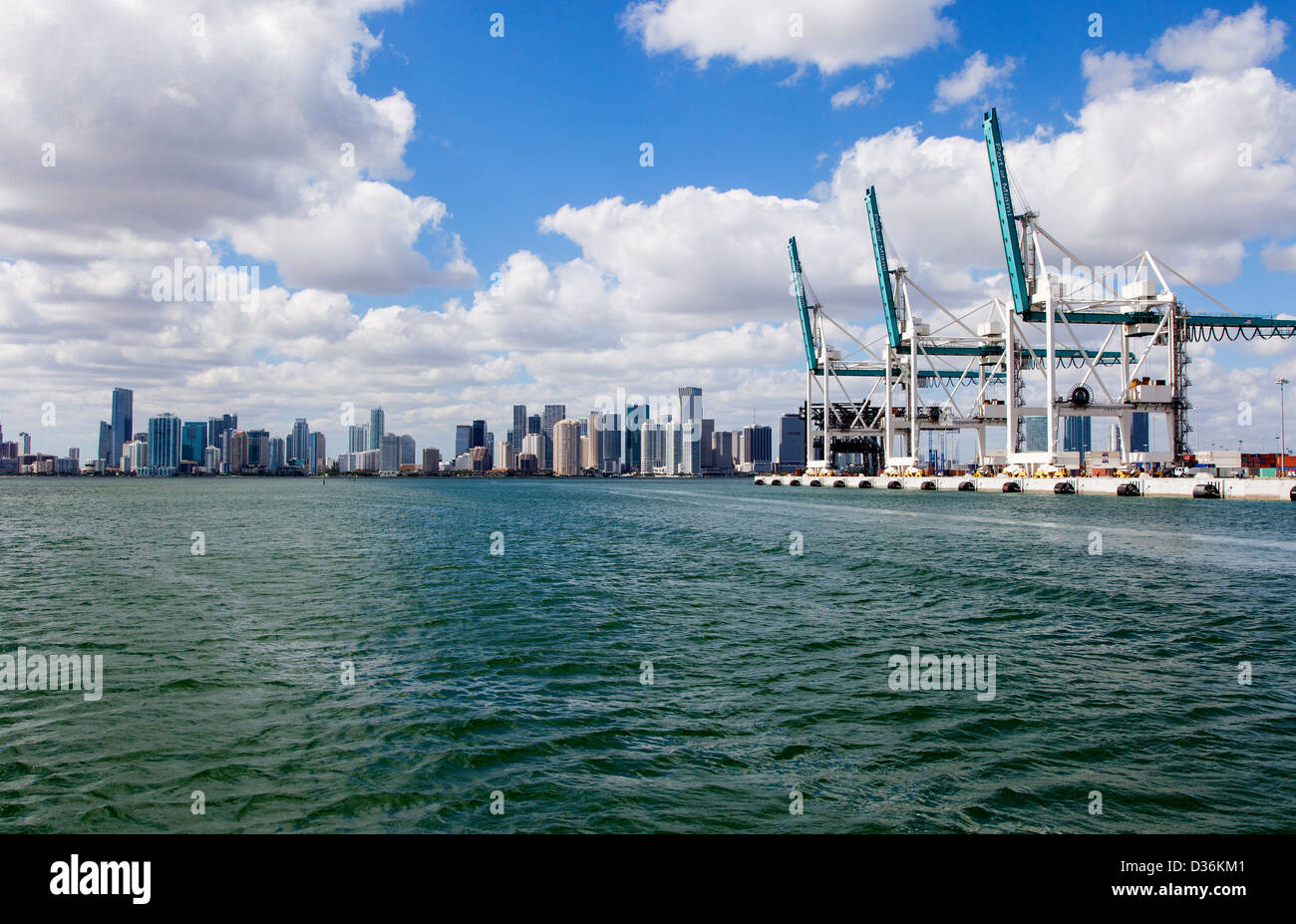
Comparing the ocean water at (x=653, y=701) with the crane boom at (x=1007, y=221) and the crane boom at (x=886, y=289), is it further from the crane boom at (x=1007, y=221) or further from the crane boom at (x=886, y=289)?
the crane boom at (x=886, y=289)

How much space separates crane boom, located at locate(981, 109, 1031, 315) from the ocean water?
248 feet

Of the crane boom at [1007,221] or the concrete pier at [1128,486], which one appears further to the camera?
the crane boom at [1007,221]

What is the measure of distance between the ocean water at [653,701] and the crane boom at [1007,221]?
7549 centimetres

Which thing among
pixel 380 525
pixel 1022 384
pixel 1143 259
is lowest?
pixel 380 525

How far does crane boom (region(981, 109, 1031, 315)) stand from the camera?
98.7m

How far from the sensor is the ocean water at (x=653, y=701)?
915cm

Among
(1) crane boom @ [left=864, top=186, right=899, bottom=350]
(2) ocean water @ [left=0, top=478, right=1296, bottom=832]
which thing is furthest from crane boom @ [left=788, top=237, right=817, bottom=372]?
(2) ocean water @ [left=0, top=478, right=1296, bottom=832]

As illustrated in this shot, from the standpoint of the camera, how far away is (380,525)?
58.3 m

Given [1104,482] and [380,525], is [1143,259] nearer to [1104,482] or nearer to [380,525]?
[1104,482]

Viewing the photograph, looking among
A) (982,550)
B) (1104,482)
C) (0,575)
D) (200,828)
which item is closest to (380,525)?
(0,575)

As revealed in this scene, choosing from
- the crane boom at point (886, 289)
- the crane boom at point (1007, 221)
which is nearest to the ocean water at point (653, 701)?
the crane boom at point (1007, 221)

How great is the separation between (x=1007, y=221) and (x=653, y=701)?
339 ft
